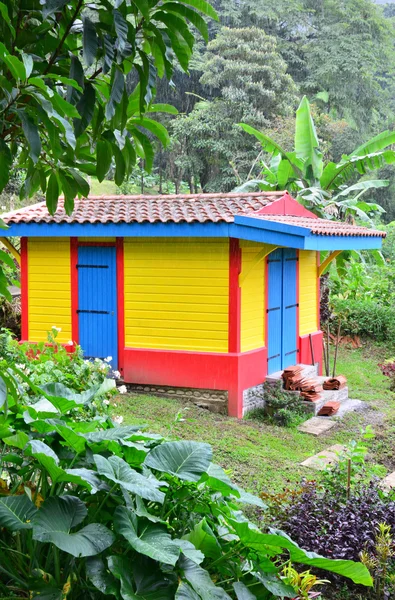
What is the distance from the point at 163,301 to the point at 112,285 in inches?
33.6

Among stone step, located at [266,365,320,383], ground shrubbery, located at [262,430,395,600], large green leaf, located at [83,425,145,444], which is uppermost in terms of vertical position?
large green leaf, located at [83,425,145,444]

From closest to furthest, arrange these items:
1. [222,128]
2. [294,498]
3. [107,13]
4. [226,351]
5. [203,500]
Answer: [107,13], [203,500], [294,498], [226,351], [222,128]

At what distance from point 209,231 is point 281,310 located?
7.82 feet

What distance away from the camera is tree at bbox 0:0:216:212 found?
7.24ft

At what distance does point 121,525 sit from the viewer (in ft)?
8.87

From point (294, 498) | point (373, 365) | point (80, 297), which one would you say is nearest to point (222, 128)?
point (373, 365)

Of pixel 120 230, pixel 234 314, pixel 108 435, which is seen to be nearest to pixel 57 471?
pixel 108 435

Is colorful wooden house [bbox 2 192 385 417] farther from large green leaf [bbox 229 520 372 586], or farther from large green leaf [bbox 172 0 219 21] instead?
large green leaf [bbox 172 0 219 21]

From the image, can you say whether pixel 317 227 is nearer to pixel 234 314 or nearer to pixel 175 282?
pixel 234 314

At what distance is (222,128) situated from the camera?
2844cm

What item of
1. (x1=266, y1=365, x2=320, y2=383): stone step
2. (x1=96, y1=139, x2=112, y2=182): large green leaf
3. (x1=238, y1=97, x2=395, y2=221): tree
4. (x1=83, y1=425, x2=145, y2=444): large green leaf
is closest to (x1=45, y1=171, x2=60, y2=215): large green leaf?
(x1=96, y1=139, x2=112, y2=182): large green leaf

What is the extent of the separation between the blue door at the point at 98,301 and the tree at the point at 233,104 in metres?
17.6

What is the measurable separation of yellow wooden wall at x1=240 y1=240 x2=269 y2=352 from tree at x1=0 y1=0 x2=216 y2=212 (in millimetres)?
7024

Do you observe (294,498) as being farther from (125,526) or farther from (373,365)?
(373,365)
